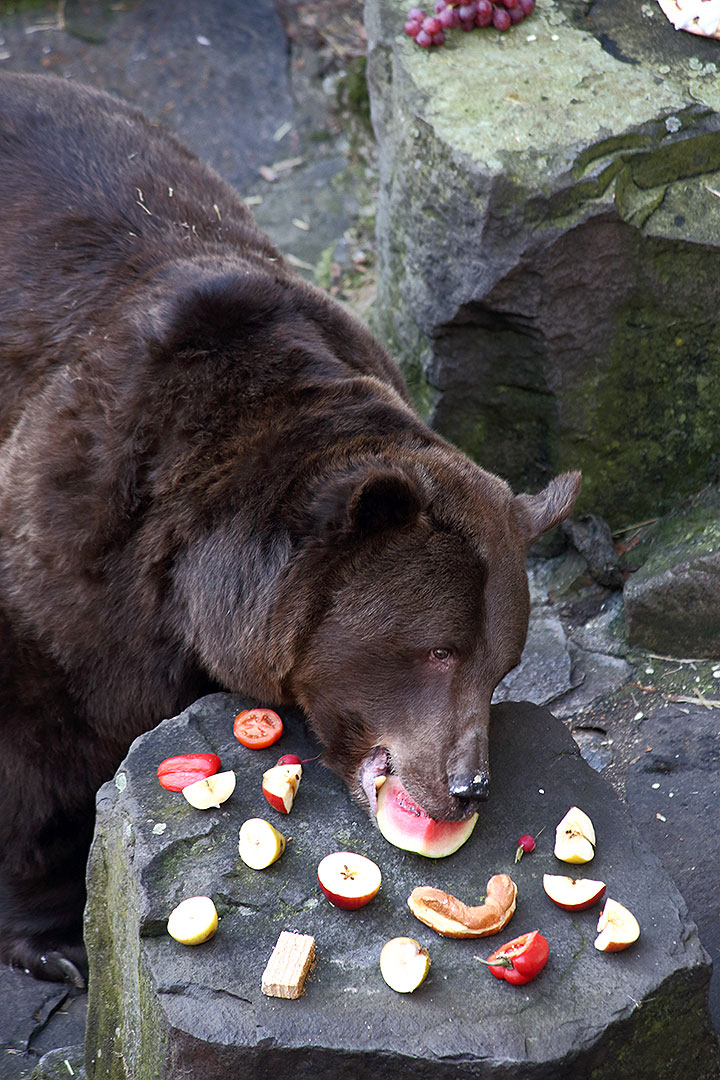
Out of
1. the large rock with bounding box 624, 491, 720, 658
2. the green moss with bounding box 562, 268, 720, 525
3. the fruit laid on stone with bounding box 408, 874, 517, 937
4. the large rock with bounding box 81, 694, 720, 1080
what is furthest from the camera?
the green moss with bounding box 562, 268, 720, 525

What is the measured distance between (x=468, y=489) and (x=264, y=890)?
1300 mm

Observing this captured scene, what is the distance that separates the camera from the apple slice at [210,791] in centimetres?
314

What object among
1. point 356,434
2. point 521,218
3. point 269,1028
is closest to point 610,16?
point 521,218

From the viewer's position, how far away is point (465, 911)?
114 inches

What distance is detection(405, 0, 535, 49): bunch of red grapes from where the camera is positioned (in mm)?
5273

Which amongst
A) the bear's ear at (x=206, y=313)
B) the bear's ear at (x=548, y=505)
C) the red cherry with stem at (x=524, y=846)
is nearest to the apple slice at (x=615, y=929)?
the red cherry with stem at (x=524, y=846)

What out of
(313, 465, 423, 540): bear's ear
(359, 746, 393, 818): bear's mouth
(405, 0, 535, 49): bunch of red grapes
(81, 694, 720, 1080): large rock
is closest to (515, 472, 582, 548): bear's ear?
(313, 465, 423, 540): bear's ear

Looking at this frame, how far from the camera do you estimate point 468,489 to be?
347cm

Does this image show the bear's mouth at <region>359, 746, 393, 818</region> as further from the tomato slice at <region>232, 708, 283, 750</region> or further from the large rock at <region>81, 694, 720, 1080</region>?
the tomato slice at <region>232, 708, 283, 750</region>

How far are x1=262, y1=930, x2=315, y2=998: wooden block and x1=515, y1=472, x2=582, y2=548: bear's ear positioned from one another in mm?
1491

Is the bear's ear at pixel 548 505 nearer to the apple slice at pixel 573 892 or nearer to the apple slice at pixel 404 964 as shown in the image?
the apple slice at pixel 573 892

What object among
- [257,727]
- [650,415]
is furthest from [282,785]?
[650,415]

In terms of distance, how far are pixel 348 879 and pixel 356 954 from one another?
0.66ft

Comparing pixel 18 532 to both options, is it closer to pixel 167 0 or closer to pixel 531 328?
pixel 531 328
